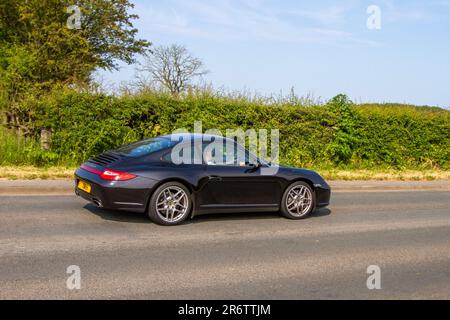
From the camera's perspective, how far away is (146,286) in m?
5.27

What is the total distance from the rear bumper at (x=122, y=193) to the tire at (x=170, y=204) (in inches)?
5.7

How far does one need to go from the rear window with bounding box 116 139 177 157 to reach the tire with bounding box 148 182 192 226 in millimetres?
730

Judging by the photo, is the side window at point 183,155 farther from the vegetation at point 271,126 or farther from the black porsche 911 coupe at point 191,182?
the vegetation at point 271,126

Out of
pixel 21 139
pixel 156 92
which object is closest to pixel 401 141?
pixel 156 92

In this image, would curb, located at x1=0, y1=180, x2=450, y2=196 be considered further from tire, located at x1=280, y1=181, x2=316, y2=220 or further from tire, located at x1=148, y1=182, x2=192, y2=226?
tire, located at x1=280, y1=181, x2=316, y2=220

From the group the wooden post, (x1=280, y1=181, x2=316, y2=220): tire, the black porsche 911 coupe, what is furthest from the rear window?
the wooden post

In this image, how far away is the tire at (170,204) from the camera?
787 centimetres

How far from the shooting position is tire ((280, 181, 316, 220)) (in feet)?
30.0

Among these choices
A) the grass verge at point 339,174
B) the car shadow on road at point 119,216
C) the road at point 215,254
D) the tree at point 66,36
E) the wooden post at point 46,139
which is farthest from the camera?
the tree at point 66,36

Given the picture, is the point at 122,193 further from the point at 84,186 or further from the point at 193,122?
the point at 193,122

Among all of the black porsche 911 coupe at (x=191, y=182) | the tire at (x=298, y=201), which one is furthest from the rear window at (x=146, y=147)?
the tire at (x=298, y=201)
